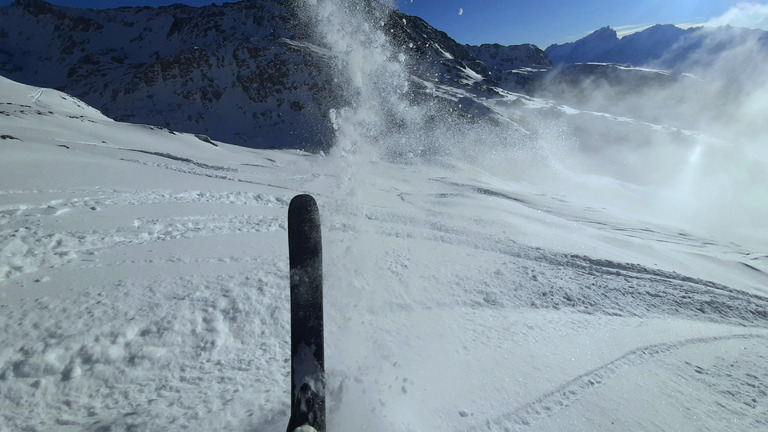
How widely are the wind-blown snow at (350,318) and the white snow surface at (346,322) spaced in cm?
2

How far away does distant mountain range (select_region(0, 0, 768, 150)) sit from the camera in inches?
2307

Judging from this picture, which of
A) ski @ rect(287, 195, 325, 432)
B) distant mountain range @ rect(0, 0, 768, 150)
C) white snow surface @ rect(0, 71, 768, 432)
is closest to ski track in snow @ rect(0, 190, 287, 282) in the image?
white snow surface @ rect(0, 71, 768, 432)

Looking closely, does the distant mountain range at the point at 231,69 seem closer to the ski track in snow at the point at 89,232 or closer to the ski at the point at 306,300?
the ski track in snow at the point at 89,232

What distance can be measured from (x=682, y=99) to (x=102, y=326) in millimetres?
115784

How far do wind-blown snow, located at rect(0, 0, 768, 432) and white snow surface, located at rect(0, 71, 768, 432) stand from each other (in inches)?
0.9

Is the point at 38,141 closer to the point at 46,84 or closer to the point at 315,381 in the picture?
the point at 315,381

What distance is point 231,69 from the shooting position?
63531mm

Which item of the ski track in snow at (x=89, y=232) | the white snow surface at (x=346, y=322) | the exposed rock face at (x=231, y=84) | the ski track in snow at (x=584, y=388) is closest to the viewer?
the white snow surface at (x=346, y=322)

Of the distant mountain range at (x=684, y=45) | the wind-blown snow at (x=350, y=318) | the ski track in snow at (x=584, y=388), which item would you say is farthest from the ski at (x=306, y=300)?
the distant mountain range at (x=684, y=45)

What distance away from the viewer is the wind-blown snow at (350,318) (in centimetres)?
277

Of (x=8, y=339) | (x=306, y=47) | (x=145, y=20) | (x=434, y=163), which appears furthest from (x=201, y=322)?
(x=145, y=20)

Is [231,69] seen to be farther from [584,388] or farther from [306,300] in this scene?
[584,388]

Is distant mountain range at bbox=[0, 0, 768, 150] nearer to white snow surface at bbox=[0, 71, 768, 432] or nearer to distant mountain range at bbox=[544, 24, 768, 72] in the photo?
distant mountain range at bbox=[544, 24, 768, 72]

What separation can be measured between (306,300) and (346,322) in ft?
6.84
